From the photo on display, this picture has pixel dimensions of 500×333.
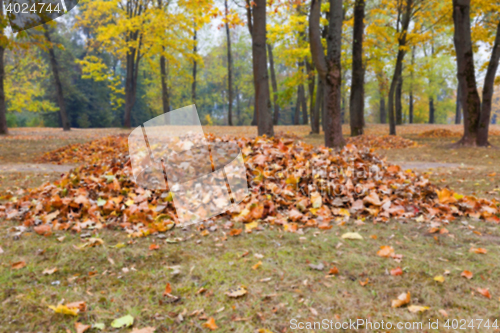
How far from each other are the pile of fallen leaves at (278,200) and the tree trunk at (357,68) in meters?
8.76

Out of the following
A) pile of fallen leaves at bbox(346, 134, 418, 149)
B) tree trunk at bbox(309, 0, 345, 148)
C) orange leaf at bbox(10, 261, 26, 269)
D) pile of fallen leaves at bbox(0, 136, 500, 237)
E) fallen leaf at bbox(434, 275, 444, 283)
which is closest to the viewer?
fallen leaf at bbox(434, 275, 444, 283)

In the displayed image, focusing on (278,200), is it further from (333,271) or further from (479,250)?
(479,250)

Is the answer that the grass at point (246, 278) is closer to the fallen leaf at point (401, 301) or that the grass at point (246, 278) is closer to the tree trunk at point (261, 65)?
the fallen leaf at point (401, 301)

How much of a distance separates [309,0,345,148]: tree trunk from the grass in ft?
15.8

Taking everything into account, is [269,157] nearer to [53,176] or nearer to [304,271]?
[304,271]

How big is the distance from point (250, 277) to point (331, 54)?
630 cm

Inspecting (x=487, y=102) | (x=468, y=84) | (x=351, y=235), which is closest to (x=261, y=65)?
(x=351, y=235)

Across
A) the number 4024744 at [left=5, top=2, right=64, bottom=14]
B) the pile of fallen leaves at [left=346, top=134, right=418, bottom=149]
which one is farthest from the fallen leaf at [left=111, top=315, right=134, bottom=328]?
the pile of fallen leaves at [left=346, top=134, right=418, bottom=149]

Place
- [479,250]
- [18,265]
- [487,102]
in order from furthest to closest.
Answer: [487,102] < [479,250] < [18,265]

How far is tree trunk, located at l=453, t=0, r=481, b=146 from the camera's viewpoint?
852 centimetres

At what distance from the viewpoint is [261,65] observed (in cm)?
→ 759

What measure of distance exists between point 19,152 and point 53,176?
17.0 ft

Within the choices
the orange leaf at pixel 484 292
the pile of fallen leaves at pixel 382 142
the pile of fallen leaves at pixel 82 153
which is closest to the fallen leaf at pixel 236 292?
the orange leaf at pixel 484 292

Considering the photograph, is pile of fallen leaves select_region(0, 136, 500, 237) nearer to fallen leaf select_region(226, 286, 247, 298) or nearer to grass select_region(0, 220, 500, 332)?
grass select_region(0, 220, 500, 332)
